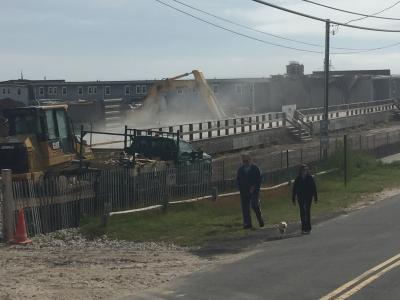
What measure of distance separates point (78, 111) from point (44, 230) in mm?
44095

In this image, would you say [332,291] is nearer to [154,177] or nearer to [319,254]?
[319,254]

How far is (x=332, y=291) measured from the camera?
28.4 ft

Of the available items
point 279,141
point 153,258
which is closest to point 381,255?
point 153,258

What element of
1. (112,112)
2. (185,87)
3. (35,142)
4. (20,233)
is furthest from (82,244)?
(112,112)

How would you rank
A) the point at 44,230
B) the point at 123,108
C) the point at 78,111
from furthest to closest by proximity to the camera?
the point at 123,108
the point at 78,111
the point at 44,230

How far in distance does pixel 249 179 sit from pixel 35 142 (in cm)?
811

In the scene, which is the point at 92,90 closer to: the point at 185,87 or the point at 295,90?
the point at 185,87

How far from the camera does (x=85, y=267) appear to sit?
35.2 ft

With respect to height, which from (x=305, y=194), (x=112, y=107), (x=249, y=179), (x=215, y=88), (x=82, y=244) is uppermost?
(x=215, y=88)

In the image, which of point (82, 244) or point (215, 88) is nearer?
point (82, 244)

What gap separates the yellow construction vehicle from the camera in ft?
63.7

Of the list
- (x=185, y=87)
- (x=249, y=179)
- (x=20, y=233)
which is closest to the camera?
(x=20, y=233)

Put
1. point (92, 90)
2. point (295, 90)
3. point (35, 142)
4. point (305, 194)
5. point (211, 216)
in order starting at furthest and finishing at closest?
point (295, 90) → point (92, 90) → point (35, 142) → point (211, 216) → point (305, 194)

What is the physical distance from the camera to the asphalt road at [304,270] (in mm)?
8680
